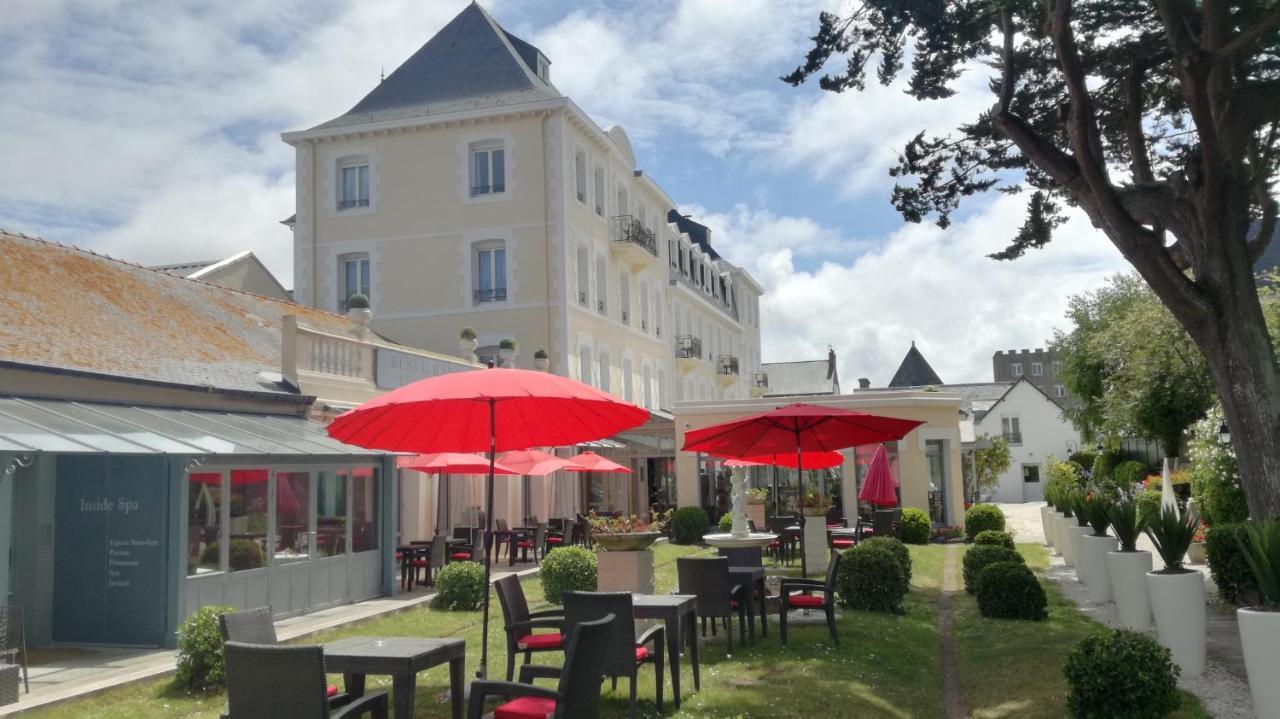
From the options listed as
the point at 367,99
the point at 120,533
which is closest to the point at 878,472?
the point at 120,533

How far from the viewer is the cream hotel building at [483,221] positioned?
79.4 ft

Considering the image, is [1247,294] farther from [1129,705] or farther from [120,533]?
[120,533]

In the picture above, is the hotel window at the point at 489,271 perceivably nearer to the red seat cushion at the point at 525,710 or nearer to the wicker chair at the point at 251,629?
the wicker chair at the point at 251,629

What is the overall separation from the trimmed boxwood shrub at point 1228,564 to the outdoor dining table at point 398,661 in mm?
8181

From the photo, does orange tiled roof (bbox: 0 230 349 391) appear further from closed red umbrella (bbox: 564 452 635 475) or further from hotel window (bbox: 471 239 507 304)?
hotel window (bbox: 471 239 507 304)

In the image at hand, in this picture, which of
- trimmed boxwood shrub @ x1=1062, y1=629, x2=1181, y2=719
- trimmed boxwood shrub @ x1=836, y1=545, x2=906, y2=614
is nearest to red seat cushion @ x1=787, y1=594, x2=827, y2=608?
trimmed boxwood shrub @ x1=836, y1=545, x2=906, y2=614

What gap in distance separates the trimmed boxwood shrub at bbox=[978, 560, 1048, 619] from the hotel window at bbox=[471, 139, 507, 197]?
54.3 feet

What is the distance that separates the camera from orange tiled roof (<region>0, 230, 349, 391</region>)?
1128 centimetres

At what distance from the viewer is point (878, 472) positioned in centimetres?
1995

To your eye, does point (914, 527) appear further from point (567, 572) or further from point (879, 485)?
point (567, 572)

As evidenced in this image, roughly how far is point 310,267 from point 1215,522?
20012mm

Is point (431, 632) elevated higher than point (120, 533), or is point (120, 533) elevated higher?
point (120, 533)

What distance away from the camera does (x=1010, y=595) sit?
36.3 ft

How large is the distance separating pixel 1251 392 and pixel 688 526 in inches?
578
